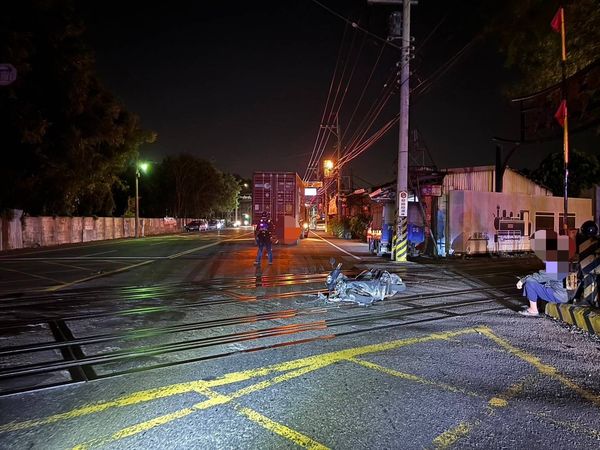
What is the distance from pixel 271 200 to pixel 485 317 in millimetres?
21496

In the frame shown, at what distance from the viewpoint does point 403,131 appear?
17562 mm

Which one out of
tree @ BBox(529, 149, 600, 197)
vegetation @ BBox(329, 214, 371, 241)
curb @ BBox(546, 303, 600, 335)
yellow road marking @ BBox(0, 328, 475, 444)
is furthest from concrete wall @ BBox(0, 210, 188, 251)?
tree @ BBox(529, 149, 600, 197)

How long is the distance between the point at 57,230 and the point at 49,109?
1086cm

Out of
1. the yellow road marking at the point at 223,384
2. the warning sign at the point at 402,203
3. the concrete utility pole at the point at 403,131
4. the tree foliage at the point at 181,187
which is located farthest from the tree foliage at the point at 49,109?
the tree foliage at the point at 181,187

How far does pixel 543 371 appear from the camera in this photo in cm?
512

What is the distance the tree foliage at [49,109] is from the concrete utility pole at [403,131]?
14176 millimetres

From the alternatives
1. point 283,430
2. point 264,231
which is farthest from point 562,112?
point 283,430

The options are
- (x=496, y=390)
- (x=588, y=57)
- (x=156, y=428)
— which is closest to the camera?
(x=156, y=428)

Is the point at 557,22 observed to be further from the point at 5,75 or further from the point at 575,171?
the point at 575,171

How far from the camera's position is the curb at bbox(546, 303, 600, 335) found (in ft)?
22.1

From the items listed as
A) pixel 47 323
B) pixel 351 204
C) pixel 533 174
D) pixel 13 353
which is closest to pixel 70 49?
pixel 47 323

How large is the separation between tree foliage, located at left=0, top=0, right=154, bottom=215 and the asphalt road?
13.7 meters

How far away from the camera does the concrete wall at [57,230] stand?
25.5 m

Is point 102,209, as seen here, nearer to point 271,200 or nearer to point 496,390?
point 271,200
